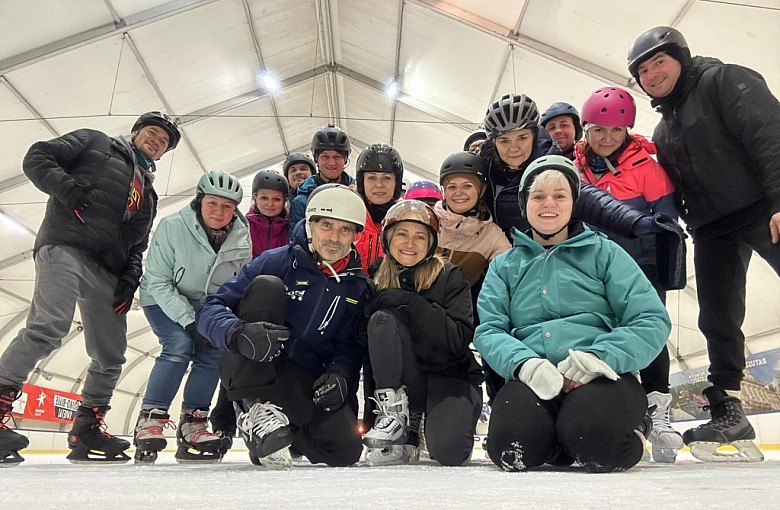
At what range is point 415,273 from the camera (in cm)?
256

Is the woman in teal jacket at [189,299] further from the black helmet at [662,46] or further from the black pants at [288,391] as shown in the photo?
the black helmet at [662,46]

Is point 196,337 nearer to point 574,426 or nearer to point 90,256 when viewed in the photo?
point 90,256

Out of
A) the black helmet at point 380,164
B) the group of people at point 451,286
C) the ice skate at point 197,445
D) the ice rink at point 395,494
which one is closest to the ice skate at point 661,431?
the group of people at point 451,286

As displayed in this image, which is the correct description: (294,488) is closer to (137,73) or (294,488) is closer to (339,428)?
(339,428)

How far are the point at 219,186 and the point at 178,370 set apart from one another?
111 cm

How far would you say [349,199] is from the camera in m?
2.53

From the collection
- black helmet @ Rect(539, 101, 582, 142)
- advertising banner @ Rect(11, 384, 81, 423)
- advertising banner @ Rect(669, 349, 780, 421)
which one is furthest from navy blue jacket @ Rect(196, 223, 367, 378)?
advertising banner @ Rect(11, 384, 81, 423)

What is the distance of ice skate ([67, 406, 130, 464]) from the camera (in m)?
Answer: 2.96

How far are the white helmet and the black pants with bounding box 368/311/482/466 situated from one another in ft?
1.54

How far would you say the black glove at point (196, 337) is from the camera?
3078 mm

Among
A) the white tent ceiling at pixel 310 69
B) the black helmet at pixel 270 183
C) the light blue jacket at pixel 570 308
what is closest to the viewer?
the light blue jacket at pixel 570 308

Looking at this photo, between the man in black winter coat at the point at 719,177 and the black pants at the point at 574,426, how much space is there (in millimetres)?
904

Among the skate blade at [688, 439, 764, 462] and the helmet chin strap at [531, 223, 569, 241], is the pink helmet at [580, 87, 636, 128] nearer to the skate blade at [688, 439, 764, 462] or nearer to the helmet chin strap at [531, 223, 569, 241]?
the helmet chin strap at [531, 223, 569, 241]

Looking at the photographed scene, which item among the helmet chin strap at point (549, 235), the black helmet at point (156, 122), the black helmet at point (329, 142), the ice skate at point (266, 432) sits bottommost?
the ice skate at point (266, 432)
